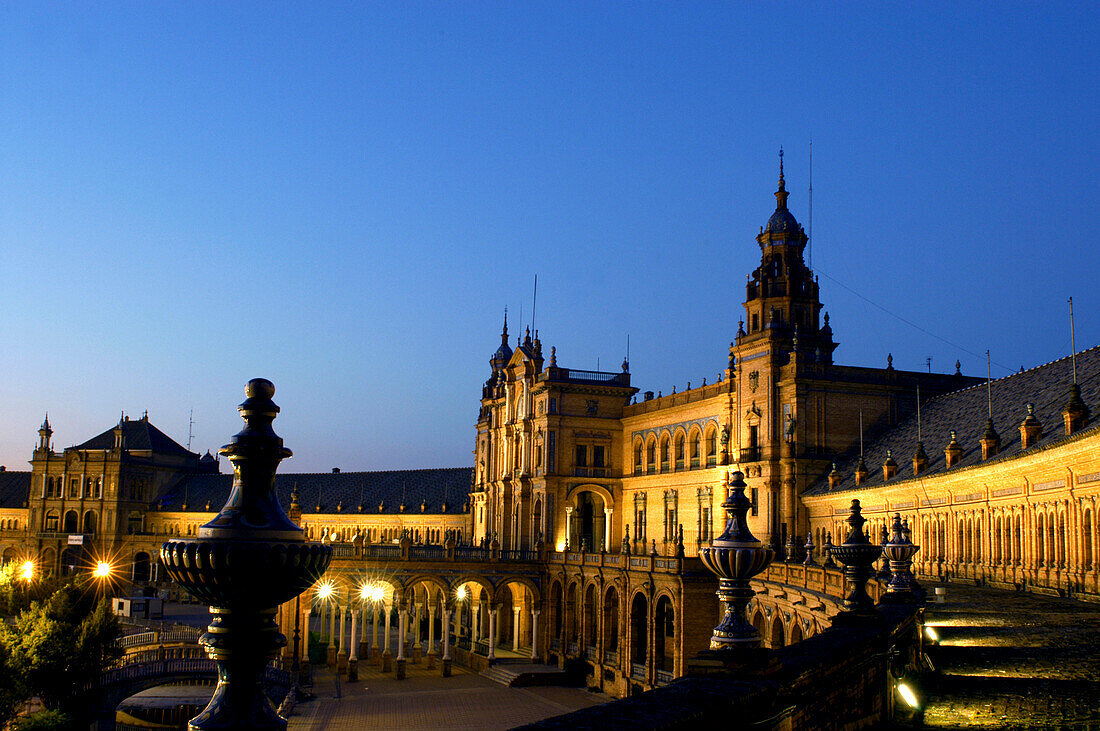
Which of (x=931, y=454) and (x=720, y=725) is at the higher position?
(x=931, y=454)

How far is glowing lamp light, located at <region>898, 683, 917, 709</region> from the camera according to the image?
44.7 ft

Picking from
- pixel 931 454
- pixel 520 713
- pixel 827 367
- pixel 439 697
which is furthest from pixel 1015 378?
pixel 439 697

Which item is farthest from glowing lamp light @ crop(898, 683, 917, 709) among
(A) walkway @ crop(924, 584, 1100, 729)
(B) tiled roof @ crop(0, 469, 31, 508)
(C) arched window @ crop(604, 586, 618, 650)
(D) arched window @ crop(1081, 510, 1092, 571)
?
(B) tiled roof @ crop(0, 469, 31, 508)

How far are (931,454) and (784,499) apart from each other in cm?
1210

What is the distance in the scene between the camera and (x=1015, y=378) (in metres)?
50.4

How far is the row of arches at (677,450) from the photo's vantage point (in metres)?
67.9

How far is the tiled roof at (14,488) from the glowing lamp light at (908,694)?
121039 millimetres

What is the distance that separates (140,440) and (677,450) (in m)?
71.1

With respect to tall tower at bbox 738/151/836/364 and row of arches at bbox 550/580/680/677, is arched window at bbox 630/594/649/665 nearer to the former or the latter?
row of arches at bbox 550/580/680/677

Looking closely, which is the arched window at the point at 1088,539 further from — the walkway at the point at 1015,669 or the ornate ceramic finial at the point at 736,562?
the ornate ceramic finial at the point at 736,562

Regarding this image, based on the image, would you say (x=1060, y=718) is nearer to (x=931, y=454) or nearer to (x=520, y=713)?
(x=931, y=454)

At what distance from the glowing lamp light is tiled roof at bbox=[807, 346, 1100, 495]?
19283 mm

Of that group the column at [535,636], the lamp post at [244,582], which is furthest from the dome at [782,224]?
the lamp post at [244,582]

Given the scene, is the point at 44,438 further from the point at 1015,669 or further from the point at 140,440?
the point at 1015,669
